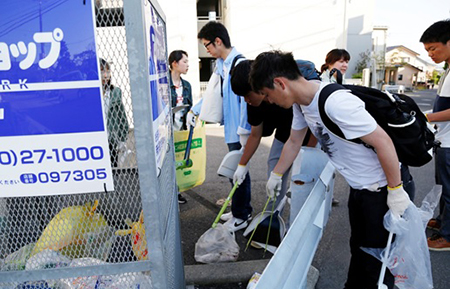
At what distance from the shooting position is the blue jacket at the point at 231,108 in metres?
2.99

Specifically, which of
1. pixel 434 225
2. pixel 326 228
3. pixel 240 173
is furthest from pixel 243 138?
pixel 434 225

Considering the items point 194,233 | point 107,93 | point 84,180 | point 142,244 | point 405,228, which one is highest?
point 107,93

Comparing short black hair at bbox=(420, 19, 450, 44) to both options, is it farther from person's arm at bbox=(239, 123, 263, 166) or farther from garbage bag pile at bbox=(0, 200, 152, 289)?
garbage bag pile at bbox=(0, 200, 152, 289)

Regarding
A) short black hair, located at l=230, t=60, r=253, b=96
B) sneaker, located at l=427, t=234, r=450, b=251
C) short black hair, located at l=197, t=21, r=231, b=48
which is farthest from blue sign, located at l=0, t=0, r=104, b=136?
sneaker, located at l=427, t=234, r=450, b=251

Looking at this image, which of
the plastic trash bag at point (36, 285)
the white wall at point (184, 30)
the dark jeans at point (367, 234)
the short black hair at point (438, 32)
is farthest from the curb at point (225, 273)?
the white wall at point (184, 30)

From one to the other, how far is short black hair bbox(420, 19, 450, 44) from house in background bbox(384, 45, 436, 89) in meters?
51.1

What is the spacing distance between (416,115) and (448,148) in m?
1.34

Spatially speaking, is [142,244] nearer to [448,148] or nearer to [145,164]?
[145,164]

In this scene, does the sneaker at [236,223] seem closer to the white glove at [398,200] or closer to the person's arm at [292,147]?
the person's arm at [292,147]

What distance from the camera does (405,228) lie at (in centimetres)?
167

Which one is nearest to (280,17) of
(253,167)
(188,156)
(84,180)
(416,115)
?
(253,167)

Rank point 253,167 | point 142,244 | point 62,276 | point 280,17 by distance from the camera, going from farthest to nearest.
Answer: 1. point 280,17
2. point 253,167
3. point 142,244
4. point 62,276

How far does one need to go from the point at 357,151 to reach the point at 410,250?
582mm

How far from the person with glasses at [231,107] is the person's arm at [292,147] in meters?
0.67
